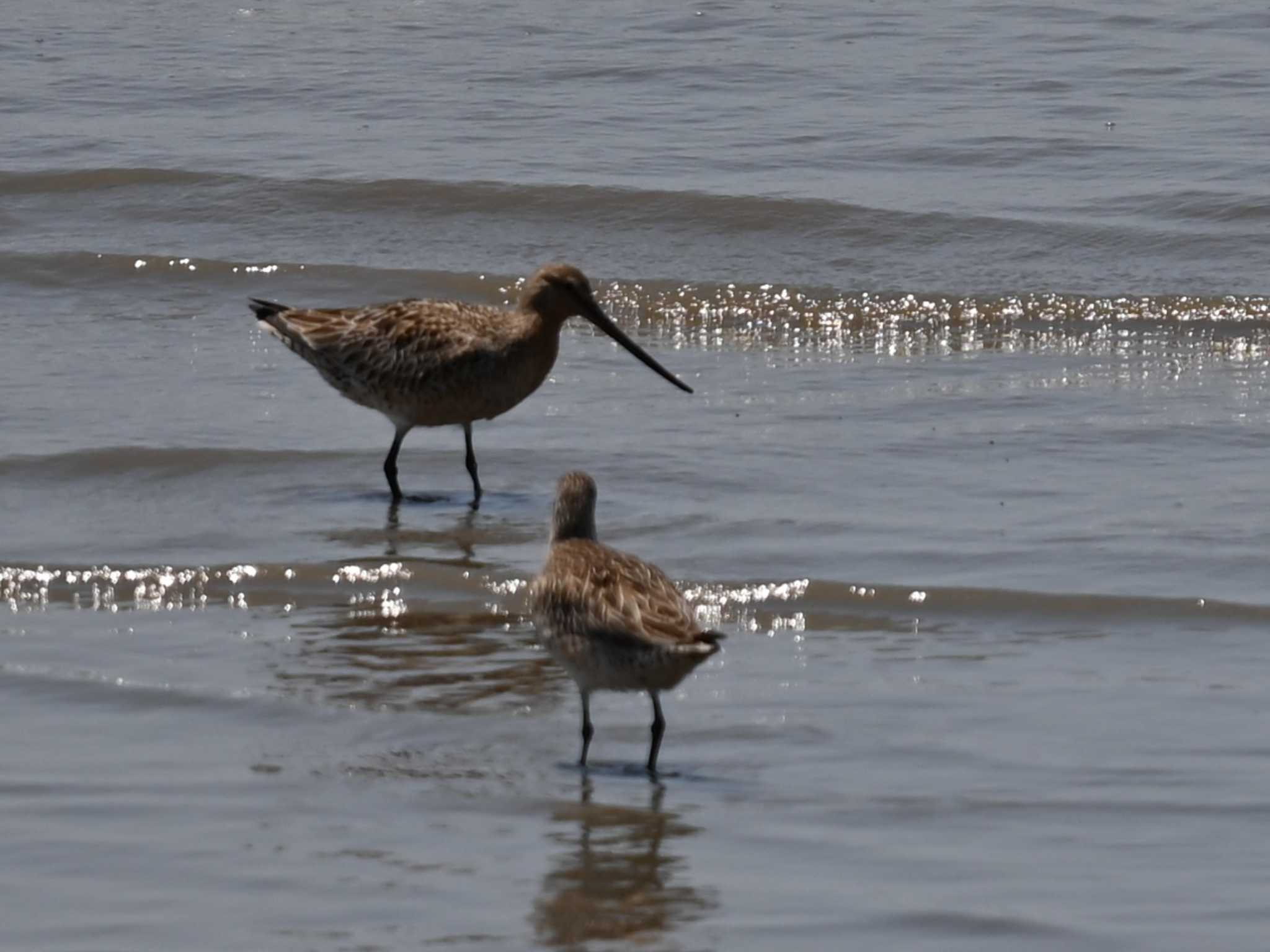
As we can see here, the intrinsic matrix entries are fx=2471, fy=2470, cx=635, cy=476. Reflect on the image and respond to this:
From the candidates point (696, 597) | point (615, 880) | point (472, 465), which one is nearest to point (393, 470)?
point (472, 465)

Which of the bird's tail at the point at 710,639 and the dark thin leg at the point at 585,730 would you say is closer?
the bird's tail at the point at 710,639

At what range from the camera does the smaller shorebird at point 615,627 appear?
6.00 metres

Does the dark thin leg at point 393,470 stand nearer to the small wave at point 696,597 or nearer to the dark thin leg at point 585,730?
the small wave at point 696,597

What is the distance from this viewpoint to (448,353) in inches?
373

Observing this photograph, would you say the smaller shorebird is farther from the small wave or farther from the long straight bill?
the long straight bill

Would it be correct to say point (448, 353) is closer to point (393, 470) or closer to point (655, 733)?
point (393, 470)

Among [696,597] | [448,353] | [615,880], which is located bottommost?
[615,880]

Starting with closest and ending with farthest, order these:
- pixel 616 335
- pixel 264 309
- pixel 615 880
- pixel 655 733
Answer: pixel 615 880 → pixel 655 733 → pixel 616 335 → pixel 264 309

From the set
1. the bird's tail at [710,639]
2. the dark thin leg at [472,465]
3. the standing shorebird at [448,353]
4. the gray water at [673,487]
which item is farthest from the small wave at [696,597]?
the bird's tail at [710,639]

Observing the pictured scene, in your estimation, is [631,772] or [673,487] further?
[673,487]

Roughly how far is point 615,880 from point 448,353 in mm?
4253

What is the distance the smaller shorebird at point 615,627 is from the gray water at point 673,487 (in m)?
0.25

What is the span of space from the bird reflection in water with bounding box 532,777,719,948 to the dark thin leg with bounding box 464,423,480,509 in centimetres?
333

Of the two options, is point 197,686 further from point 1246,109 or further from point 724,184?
point 1246,109
